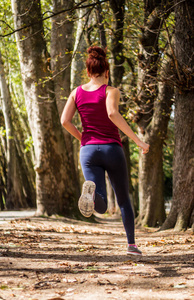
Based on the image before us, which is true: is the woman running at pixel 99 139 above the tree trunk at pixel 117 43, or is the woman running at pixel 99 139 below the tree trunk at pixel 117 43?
below

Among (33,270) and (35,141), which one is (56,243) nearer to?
(33,270)

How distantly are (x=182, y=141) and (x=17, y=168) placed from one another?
15.2 metres

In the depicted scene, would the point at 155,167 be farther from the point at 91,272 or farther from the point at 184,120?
the point at 91,272

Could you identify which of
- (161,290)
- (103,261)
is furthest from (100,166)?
(161,290)

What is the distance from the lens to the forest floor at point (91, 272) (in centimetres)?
360

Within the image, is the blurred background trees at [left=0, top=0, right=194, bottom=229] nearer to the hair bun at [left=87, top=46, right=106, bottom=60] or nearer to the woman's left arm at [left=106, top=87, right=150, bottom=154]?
the hair bun at [left=87, top=46, right=106, bottom=60]

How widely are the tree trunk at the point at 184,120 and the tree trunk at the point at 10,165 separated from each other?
1336cm

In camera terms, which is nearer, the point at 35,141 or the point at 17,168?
the point at 35,141

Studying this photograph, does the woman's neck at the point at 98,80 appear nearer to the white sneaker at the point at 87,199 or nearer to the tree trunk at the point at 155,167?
the white sneaker at the point at 87,199

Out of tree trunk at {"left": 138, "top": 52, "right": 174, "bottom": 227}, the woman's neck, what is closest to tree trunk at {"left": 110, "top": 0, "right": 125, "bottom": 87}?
tree trunk at {"left": 138, "top": 52, "right": 174, "bottom": 227}

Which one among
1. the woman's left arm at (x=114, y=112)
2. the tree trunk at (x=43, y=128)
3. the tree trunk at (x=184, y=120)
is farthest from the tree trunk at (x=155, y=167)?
the woman's left arm at (x=114, y=112)

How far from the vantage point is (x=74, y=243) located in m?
7.48

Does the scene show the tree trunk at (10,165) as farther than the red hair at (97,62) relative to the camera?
Yes

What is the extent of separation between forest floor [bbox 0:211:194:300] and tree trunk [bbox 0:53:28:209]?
15.1 metres
